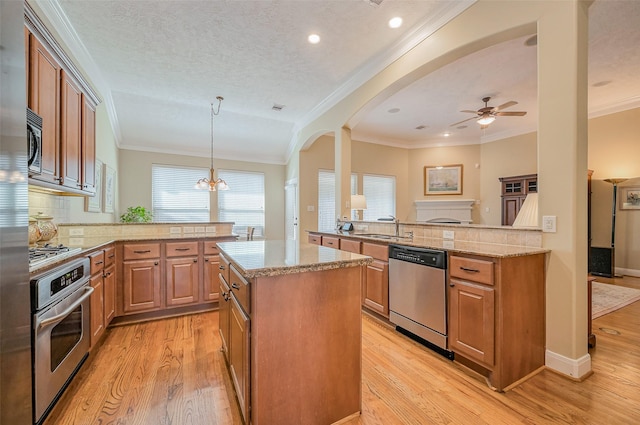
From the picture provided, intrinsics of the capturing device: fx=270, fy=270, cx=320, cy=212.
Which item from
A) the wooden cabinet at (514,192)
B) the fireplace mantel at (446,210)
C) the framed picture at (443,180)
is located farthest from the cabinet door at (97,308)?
the wooden cabinet at (514,192)

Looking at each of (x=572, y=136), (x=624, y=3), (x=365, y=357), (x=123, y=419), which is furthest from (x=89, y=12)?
(x=624, y=3)

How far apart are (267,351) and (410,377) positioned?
48.5 inches

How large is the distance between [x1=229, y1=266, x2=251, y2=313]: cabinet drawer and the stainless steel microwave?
4.69ft

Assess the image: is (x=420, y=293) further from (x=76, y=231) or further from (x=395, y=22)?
(x=76, y=231)

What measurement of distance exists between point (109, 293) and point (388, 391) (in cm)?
267

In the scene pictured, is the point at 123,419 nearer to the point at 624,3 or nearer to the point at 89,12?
the point at 89,12

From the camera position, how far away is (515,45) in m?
Answer: 3.19

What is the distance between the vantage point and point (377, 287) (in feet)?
9.64

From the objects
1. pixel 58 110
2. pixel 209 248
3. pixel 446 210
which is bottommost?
pixel 209 248

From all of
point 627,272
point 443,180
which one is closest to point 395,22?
point 443,180

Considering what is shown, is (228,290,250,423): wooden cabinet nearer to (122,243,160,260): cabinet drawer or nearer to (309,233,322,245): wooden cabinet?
(122,243,160,260): cabinet drawer

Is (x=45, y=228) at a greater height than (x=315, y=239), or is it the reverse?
(x=45, y=228)

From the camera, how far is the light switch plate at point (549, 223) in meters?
2.02

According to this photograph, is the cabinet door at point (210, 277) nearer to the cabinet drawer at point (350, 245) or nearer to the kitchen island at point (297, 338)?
the cabinet drawer at point (350, 245)
